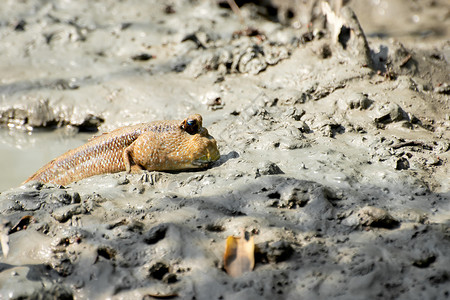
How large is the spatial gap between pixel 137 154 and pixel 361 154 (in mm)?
1974

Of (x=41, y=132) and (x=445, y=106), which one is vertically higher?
(x=445, y=106)

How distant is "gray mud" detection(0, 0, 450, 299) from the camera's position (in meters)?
2.79

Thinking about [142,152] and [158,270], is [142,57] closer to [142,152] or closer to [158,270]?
[142,152]

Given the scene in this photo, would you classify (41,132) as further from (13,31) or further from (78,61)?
(13,31)

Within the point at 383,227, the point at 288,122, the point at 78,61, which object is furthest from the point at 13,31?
the point at 383,227

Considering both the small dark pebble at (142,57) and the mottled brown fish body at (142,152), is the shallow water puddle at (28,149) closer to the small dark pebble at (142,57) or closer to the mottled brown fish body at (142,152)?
the mottled brown fish body at (142,152)

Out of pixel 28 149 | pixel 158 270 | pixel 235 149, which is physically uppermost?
pixel 158 270

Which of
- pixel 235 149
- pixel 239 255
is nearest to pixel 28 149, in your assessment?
pixel 235 149

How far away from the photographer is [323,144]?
4281mm

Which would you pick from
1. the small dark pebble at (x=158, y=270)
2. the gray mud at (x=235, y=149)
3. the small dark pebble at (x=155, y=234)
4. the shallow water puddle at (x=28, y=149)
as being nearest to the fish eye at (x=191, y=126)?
the gray mud at (x=235, y=149)

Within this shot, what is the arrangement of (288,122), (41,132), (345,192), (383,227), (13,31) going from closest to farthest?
(383,227) → (345,192) → (288,122) → (41,132) → (13,31)

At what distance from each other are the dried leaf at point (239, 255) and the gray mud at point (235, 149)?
0.17ft

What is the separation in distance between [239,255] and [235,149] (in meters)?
1.63

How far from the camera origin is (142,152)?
402 centimetres
